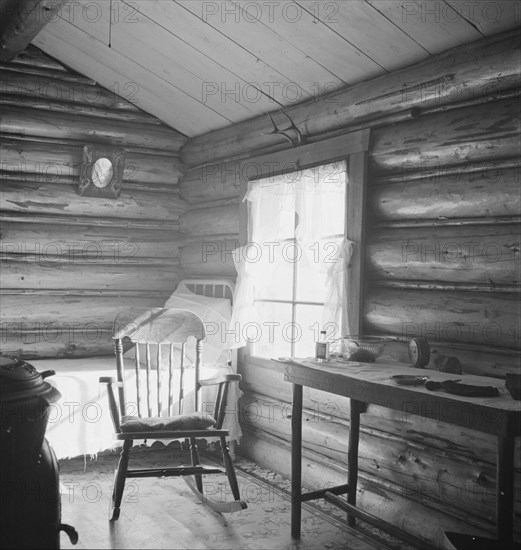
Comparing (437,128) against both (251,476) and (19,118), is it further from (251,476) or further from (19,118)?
(19,118)

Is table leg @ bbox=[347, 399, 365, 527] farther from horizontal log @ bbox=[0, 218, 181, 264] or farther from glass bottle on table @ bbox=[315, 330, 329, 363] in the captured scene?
horizontal log @ bbox=[0, 218, 181, 264]

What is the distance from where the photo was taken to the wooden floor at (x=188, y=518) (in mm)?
3691

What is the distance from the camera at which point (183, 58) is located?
16.2ft

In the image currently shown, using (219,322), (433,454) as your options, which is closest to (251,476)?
(219,322)

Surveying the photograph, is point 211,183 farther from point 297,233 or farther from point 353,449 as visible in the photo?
point 353,449

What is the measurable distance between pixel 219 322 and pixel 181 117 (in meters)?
2.02

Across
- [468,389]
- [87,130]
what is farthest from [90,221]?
[468,389]

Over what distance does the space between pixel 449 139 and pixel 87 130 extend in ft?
12.0

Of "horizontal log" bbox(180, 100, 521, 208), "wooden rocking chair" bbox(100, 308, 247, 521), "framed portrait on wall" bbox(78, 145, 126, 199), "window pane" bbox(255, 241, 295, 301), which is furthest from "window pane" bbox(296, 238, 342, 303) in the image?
"framed portrait on wall" bbox(78, 145, 126, 199)

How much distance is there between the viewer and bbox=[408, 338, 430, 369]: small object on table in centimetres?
349

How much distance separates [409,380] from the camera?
309 centimetres

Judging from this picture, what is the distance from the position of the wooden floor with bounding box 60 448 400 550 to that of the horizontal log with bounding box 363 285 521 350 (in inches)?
49.7

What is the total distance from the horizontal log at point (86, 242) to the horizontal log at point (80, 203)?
132 mm

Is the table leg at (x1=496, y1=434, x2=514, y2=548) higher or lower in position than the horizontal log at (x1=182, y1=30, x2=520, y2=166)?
lower
